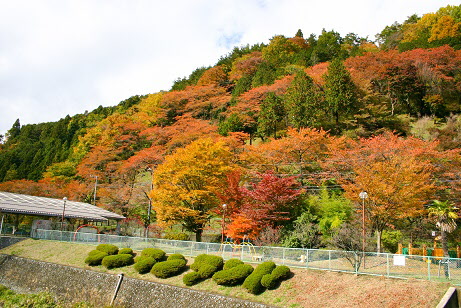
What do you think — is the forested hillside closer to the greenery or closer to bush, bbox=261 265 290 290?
the greenery

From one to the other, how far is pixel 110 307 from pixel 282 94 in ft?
124

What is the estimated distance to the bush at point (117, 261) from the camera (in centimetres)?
2042

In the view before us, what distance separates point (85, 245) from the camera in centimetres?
2545

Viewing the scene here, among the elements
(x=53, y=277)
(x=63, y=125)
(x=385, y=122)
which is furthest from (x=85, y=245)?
(x=63, y=125)

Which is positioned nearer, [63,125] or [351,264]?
[351,264]

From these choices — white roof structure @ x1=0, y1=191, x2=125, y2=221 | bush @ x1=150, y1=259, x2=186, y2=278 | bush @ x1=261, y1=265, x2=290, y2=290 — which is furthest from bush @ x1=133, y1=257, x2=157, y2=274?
white roof structure @ x1=0, y1=191, x2=125, y2=221

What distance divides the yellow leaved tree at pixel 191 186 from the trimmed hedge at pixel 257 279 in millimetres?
13261

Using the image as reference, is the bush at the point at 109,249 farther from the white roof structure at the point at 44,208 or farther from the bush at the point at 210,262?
the white roof structure at the point at 44,208

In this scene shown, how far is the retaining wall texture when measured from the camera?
596 inches

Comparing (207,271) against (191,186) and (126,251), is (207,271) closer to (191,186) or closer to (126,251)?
(126,251)

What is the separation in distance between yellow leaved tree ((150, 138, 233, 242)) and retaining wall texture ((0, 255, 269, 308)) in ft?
31.0

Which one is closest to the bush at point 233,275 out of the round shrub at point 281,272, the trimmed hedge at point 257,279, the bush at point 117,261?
the trimmed hedge at point 257,279

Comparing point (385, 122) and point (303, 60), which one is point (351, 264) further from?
point (303, 60)

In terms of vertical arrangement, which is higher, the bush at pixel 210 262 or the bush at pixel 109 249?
the bush at pixel 210 262
